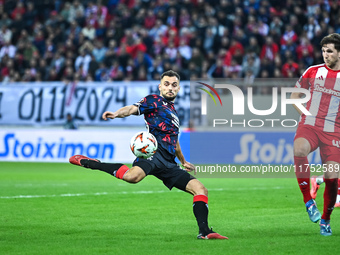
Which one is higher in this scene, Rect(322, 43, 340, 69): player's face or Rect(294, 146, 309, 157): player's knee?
Rect(322, 43, 340, 69): player's face

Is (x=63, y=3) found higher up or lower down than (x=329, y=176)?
higher up

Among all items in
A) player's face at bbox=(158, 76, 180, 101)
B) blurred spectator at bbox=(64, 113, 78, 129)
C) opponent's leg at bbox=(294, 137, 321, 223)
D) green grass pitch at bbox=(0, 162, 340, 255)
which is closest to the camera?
green grass pitch at bbox=(0, 162, 340, 255)

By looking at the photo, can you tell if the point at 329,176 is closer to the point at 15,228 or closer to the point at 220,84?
the point at 15,228

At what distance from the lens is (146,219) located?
29.0 ft

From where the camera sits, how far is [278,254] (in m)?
6.14

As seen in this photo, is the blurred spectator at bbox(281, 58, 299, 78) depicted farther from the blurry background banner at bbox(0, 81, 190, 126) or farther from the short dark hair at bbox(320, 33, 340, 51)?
the short dark hair at bbox(320, 33, 340, 51)

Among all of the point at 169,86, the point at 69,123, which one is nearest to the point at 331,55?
the point at 169,86

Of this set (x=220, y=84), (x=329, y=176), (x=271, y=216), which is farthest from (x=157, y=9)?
(x=329, y=176)

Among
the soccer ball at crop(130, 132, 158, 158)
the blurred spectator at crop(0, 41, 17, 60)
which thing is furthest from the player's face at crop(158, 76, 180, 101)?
the blurred spectator at crop(0, 41, 17, 60)

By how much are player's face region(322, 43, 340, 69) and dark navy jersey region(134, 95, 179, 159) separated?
6.28ft

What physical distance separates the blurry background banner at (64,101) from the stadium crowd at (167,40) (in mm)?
952

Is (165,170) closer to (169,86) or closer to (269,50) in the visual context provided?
(169,86)

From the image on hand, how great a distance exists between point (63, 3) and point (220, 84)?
32.3 ft

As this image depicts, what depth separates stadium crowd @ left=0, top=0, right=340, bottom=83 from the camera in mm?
19312
